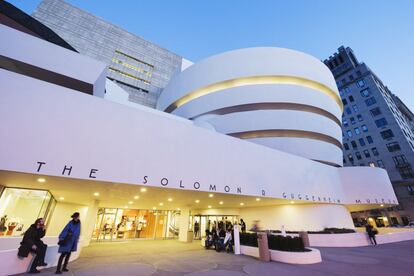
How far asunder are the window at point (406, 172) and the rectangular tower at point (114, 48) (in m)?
54.1

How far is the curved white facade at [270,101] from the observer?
21.1 metres

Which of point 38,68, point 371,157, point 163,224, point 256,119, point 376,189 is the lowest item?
point 163,224

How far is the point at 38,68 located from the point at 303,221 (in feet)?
72.6

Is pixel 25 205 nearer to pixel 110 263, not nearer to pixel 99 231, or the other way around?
pixel 110 263

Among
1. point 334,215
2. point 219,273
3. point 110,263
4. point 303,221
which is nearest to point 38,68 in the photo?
point 110,263

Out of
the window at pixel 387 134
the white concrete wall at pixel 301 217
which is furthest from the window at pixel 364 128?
the white concrete wall at pixel 301 217

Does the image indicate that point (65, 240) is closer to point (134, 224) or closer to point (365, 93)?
point (134, 224)

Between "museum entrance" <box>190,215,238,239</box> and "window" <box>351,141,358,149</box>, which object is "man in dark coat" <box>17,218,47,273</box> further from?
"window" <box>351,141,358,149</box>

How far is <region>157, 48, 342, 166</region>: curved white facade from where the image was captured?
21062 mm

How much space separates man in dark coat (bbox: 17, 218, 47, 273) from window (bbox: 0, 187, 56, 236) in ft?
11.6

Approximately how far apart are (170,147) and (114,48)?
4160 cm

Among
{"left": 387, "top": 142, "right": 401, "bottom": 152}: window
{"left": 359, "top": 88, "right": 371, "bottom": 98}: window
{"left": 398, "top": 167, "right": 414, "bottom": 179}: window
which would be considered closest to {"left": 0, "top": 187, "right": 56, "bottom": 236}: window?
{"left": 398, "top": 167, "right": 414, "bottom": 179}: window

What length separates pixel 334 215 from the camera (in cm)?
1802

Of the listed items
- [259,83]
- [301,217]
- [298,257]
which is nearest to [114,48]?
[259,83]
